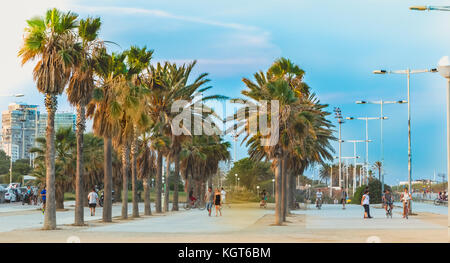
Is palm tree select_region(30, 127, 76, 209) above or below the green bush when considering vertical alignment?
above

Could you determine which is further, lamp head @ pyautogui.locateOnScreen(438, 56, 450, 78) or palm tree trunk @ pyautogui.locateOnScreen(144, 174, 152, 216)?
palm tree trunk @ pyautogui.locateOnScreen(144, 174, 152, 216)

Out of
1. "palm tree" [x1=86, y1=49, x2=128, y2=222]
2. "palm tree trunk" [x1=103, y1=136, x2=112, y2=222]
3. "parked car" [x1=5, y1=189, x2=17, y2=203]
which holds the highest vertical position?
"palm tree" [x1=86, y1=49, x2=128, y2=222]

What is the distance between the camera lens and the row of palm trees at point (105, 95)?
90.1 ft

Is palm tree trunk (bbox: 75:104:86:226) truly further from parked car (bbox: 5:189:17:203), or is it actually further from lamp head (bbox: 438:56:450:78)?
parked car (bbox: 5:189:17:203)

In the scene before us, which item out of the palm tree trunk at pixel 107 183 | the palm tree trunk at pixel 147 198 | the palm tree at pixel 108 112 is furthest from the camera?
the palm tree trunk at pixel 147 198

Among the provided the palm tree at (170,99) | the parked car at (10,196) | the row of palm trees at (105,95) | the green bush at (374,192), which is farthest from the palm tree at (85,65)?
the green bush at (374,192)

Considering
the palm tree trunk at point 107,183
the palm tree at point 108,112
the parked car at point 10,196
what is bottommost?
the parked car at point 10,196

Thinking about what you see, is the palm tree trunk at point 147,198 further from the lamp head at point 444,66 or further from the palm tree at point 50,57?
the lamp head at point 444,66

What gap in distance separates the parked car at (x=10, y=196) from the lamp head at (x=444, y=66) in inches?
2178

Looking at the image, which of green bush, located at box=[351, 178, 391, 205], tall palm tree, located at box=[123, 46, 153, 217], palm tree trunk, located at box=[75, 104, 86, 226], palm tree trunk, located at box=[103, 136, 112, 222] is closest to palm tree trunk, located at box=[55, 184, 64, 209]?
tall palm tree, located at box=[123, 46, 153, 217]

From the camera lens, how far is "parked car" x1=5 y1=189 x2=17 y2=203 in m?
67.2

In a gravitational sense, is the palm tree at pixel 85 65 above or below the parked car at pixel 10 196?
above

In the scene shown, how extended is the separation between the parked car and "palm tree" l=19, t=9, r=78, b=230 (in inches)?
1656
